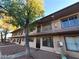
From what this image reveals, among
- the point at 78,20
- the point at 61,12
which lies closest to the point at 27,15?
the point at 61,12

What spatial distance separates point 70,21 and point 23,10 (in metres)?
5.85

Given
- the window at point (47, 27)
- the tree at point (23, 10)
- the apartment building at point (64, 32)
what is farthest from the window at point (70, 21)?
the tree at point (23, 10)

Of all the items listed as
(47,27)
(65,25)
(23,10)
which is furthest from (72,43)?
(23,10)

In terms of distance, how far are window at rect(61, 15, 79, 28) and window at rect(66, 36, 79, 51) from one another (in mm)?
1668

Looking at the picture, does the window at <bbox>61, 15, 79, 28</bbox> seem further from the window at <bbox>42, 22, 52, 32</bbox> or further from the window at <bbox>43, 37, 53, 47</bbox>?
the window at <bbox>43, 37, 53, 47</bbox>

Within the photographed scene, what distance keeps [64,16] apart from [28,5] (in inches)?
184

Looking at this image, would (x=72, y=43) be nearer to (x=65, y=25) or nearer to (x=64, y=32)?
(x=64, y=32)

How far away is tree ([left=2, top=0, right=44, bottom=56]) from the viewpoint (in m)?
14.1

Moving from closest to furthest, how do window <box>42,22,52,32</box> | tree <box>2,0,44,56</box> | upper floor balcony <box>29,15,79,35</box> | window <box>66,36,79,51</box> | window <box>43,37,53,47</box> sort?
1. window <box>66,36,79,51</box>
2. upper floor balcony <box>29,15,79,35</box>
3. tree <box>2,0,44,56</box>
4. window <box>43,37,53,47</box>
5. window <box>42,22,52,32</box>

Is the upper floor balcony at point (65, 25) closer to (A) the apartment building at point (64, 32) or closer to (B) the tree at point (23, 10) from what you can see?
(A) the apartment building at point (64, 32)

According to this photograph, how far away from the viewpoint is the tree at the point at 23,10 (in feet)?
46.2

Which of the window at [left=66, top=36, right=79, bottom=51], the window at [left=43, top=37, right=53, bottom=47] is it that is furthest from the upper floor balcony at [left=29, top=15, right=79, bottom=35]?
the window at [left=43, top=37, right=53, bottom=47]

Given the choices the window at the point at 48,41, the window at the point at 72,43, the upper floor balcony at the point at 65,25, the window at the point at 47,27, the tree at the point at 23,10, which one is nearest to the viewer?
the window at the point at 72,43

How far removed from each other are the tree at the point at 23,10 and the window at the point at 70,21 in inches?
133
